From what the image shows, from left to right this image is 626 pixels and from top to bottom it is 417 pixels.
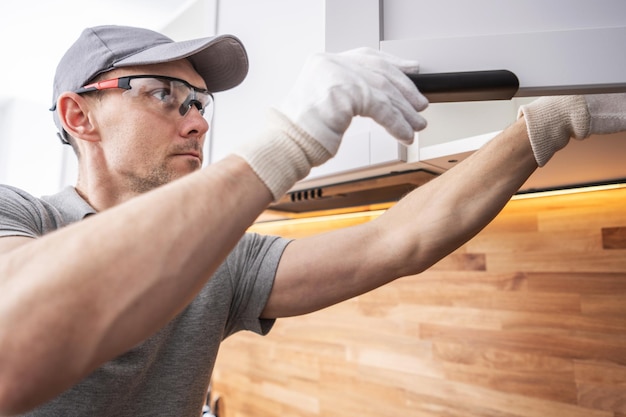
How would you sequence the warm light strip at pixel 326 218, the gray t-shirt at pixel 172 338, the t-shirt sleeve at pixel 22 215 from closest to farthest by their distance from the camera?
the t-shirt sleeve at pixel 22 215 < the gray t-shirt at pixel 172 338 < the warm light strip at pixel 326 218

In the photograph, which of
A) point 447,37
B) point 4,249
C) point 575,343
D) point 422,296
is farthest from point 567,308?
point 4,249

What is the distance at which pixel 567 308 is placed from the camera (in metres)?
1.03

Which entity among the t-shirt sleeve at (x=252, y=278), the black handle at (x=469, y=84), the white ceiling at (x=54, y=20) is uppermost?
the white ceiling at (x=54, y=20)

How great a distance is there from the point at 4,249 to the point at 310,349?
1.31 meters

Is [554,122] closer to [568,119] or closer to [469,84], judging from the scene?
[568,119]

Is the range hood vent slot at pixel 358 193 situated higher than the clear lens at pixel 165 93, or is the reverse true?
the clear lens at pixel 165 93

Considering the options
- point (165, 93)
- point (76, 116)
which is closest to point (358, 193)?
point (165, 93)

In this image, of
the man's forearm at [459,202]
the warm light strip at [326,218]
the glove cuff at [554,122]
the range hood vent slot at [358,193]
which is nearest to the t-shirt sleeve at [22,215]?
the range hood vent slot at [358,193]

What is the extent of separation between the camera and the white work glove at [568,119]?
0.54m

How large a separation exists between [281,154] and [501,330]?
94 cm

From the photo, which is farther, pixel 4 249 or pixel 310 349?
pixel 310 349

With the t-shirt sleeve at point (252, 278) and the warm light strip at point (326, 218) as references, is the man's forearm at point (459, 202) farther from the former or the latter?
the warm light strip at point (326, 218)

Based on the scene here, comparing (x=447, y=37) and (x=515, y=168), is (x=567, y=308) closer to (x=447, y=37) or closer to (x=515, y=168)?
(x=515, y=168)

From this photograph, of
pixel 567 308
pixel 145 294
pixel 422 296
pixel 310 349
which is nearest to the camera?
pixel 145 294
